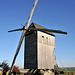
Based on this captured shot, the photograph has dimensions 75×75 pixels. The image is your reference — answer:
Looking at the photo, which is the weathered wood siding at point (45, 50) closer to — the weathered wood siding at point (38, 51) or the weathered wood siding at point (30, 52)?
the weathered wood siding at point (38, 51)

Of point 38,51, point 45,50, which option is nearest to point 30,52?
point 38,51

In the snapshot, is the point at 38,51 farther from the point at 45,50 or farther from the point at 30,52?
the point at 45,50

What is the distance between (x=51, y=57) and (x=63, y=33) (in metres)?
3.90

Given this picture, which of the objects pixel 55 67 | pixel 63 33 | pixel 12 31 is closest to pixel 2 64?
pixel 12 31

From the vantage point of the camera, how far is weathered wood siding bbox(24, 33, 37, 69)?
1480 centimetres

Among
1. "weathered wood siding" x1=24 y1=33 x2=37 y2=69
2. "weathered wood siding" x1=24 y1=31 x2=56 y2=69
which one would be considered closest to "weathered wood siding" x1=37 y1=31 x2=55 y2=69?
"weathered wood siding" x1=24 y1=31 x2=56 y2=69

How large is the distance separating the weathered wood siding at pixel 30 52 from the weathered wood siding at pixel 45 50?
457 millimetres

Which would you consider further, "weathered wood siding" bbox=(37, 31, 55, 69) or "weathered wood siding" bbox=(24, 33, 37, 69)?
"weathered wood siding" bbox=(37, 31, 55, 69)

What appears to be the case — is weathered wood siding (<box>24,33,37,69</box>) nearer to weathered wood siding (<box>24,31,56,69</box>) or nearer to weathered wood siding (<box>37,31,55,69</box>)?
weathered wood siding (<box>24,31,56,69</box>)

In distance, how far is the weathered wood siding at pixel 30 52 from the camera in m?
14.8

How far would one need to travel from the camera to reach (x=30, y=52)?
1535 cm

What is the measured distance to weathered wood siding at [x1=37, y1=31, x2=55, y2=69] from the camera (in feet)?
48.9

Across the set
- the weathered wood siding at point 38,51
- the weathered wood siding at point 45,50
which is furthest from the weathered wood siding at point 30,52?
the weathered wood siding at point 45,50

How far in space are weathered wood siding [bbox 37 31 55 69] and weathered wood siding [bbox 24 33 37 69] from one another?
0.46 m
